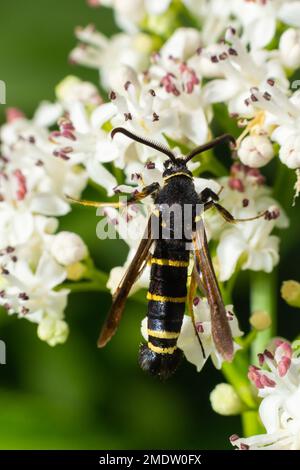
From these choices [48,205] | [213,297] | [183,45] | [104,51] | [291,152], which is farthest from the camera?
[104,51]

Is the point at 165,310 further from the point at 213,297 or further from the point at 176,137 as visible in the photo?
the point at 176,137

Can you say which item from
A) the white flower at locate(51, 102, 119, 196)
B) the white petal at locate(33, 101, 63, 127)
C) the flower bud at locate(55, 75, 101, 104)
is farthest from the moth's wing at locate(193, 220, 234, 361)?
the white petal at locate(33, 101, 63, 127)

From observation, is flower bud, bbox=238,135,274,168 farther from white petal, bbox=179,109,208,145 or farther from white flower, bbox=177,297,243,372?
white flower, bbox=177,297,243,372

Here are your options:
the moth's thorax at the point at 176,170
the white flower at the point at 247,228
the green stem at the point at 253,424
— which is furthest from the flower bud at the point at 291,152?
the green stem at the point at 253,424

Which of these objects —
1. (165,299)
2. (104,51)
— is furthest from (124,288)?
(104,51)

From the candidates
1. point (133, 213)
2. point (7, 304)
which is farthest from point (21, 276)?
point (133, 213)

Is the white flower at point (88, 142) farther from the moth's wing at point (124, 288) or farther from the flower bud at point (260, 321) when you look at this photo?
the flower bud at point (260, 321)
